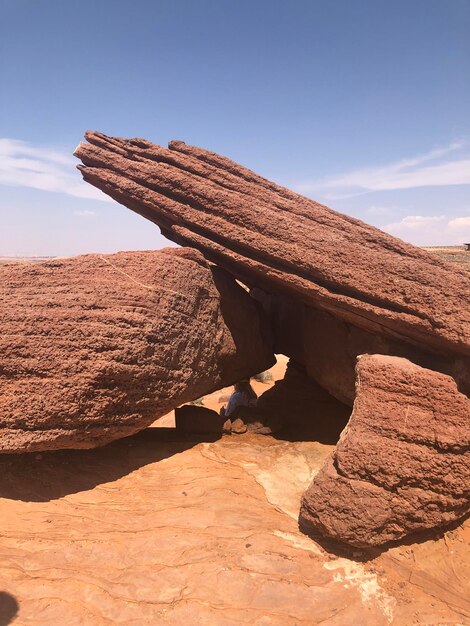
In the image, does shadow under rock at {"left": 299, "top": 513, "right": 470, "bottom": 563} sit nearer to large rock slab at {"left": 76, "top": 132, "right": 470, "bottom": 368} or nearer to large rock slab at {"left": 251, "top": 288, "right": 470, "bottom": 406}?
large rock slab at {"left": 251, "top": 288, "right": 470, "bottom": 406}

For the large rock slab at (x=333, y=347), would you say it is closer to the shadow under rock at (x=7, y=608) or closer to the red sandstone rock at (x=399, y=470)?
the red sandstone rock at (x=399, y=470)

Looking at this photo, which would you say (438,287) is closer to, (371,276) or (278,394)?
(371,276)

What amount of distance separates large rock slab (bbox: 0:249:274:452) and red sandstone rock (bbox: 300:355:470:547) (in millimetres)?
2147

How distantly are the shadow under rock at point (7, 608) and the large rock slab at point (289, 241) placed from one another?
414 cm

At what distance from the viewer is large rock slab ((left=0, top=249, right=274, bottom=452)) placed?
14.4 feet

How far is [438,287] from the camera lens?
4.74 m

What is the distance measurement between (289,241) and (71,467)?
3.79 meters

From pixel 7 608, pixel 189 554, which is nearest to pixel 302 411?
pixel 189 554

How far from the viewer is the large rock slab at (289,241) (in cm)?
478

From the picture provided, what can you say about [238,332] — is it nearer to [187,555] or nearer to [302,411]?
[302,411]

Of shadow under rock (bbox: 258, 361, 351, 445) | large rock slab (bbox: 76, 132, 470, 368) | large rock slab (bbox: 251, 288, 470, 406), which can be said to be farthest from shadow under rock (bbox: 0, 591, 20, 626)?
large rock slab (bbox: 251, 288, 470, 406)

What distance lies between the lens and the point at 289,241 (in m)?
5.41

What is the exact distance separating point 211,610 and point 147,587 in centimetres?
58

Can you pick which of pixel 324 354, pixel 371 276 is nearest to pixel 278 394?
pixel 324 354
